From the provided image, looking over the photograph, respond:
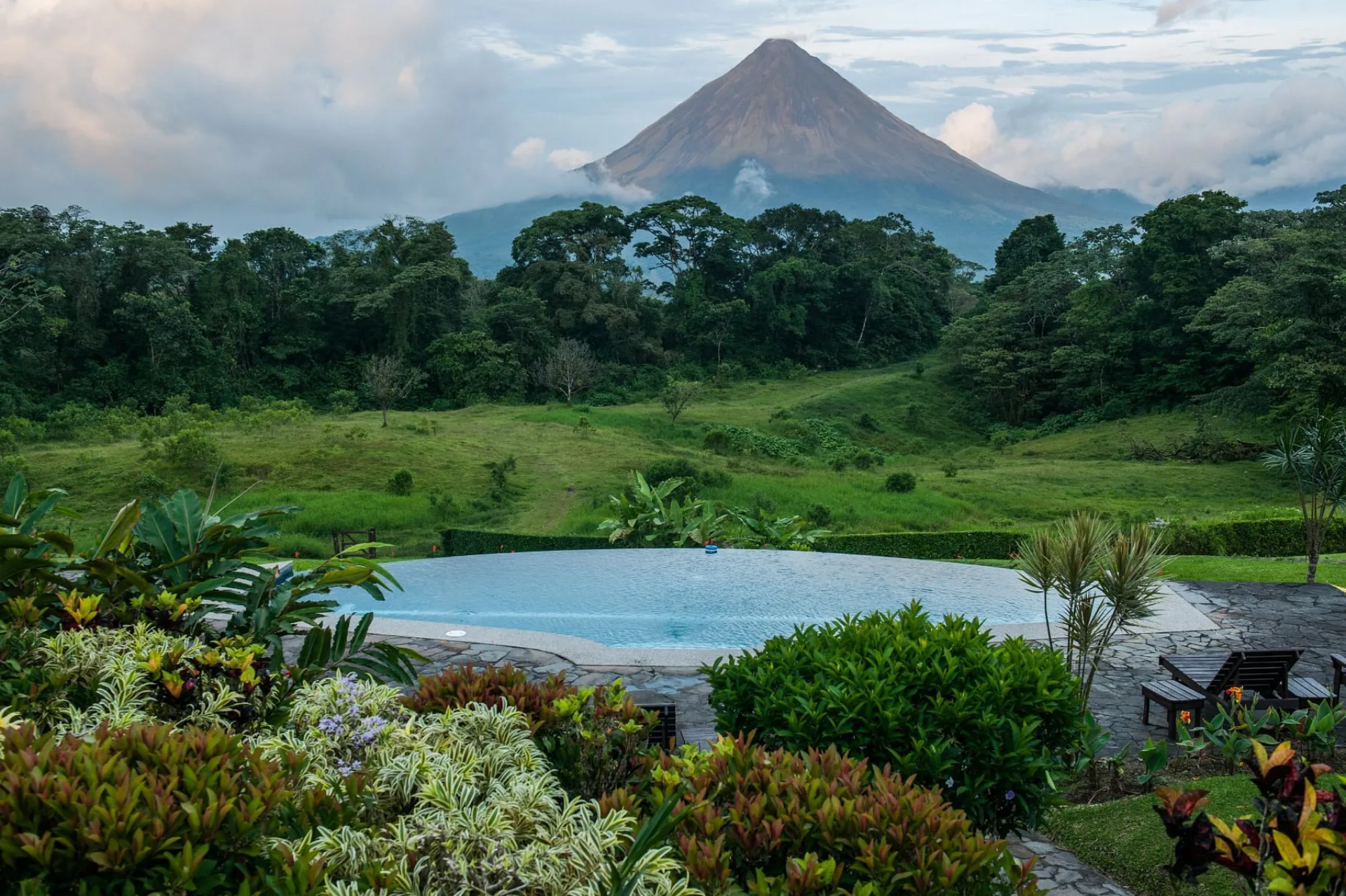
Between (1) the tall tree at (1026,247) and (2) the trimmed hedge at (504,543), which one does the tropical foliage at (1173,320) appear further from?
(2) the trimmed hedge at (504,543)

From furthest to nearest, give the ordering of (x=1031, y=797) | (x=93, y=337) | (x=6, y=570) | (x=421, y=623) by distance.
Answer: (x=93, y=337)
(x=421, y=623)
(x=6, y=570)
(x=1031, y=797)

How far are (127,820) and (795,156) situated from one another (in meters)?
147

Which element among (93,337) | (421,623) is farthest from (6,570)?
(93,337)

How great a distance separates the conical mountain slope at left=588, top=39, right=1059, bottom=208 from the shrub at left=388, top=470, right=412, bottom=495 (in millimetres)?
121724

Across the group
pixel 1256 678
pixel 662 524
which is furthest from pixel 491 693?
pixel 662 524

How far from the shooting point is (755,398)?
33688mm

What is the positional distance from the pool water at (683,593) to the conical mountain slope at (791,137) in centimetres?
12747

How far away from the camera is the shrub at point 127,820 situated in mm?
2068

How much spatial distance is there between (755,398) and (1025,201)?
416 ft

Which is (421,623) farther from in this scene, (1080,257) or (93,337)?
(1080,257)

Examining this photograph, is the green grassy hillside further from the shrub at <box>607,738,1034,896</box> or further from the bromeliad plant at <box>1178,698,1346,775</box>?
the shrub at <box>607,738,1034,896</box>

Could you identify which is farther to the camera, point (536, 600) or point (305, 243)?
point (305, 243)

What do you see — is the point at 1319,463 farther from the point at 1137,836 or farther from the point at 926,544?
the point at 1137,836

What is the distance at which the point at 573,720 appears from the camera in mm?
3301
